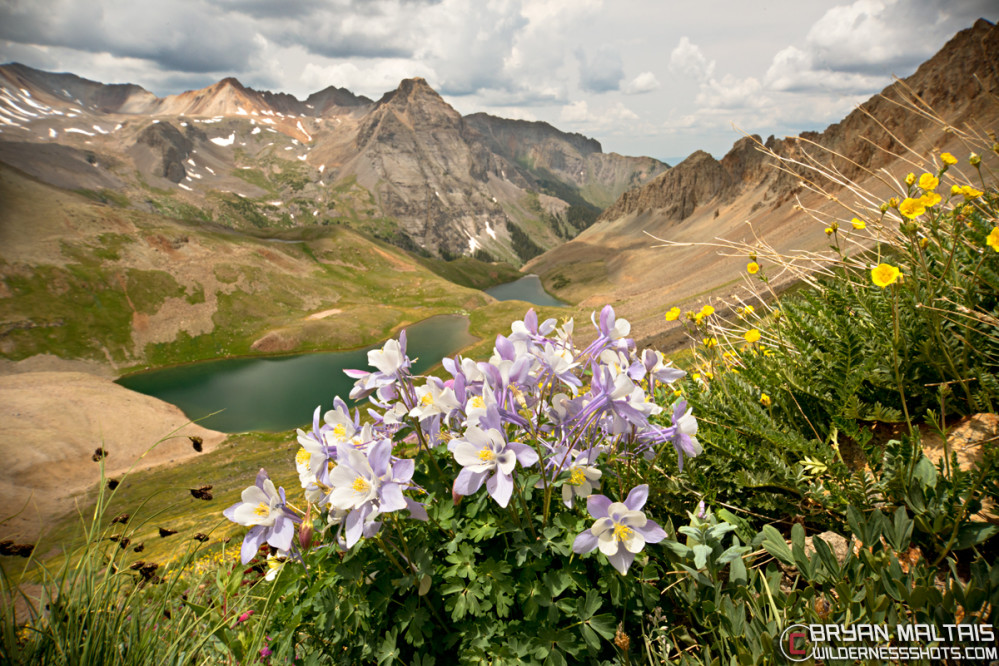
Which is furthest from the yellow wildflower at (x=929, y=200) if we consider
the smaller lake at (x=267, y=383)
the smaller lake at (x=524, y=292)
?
the smaller lake at (x=524, y=292)

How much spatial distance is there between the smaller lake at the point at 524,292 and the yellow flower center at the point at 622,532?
447 feet

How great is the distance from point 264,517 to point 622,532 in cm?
175

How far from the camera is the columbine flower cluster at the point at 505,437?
1992 mm

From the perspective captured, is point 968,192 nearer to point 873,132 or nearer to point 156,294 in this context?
point 873,132

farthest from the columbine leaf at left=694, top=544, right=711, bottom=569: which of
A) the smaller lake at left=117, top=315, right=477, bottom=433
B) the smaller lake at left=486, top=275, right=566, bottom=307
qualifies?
the smaller lake at left=486, top=275, right=566, bottom=307

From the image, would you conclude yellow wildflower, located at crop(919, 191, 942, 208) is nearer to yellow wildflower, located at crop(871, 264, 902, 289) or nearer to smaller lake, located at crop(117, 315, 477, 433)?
yellow wildflower, located at crop(871, 264, 902, 289)

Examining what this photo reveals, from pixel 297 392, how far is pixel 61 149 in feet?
721

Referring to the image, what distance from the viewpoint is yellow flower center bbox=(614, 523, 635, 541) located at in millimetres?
2053

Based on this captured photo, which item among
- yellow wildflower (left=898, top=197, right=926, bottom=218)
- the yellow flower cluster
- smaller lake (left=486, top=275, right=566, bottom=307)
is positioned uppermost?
the yellow flower cluster

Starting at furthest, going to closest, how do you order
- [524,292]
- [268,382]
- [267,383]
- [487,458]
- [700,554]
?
1. [524,292]
2. [268,382]
3. [267,383]
4. [700,554]
5. [487,458]

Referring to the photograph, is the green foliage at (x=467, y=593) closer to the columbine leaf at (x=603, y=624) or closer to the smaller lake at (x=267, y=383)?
the columbine leaf at (x=603, y=624)

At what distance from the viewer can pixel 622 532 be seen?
6.74 feet

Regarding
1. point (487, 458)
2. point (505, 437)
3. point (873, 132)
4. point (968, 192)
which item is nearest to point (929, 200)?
point (968, 192)

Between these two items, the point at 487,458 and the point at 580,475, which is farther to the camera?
the point at 580,475
